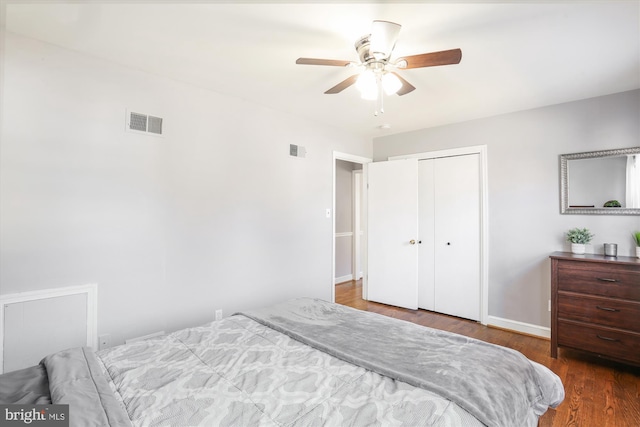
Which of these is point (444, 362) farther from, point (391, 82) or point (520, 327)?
point (520, 327)

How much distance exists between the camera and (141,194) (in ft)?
7.91

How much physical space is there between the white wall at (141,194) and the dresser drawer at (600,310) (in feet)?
8.35

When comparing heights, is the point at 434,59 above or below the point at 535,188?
above

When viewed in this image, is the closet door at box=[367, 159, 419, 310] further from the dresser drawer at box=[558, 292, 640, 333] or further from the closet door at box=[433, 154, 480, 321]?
the dresser drawer at box=[558, 292, 640, 333]

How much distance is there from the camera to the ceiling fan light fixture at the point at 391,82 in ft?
6.31

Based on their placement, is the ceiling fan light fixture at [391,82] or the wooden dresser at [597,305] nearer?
the ceiling fan light fixture at [391,82]

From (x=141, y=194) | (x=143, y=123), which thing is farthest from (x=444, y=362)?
(x=143, y=123)

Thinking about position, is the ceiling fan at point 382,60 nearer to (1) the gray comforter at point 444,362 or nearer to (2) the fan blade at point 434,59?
Answer: (2) the fan blade at point 434,59


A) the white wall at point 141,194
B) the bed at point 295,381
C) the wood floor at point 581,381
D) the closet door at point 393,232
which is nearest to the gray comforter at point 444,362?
the bed at point 295,381

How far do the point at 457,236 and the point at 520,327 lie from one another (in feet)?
3.80

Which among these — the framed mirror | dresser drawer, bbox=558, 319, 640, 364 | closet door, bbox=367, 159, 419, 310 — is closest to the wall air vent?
closet door, bbox=367, 159, 419, 310

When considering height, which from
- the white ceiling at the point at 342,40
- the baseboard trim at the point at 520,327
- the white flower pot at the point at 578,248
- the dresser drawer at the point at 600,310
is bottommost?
the baseboard trim at the point at 520,327

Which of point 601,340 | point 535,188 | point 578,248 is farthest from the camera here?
point 535,188

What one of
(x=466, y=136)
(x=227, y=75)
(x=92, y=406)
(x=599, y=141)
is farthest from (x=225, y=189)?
(x=599, y=141)
